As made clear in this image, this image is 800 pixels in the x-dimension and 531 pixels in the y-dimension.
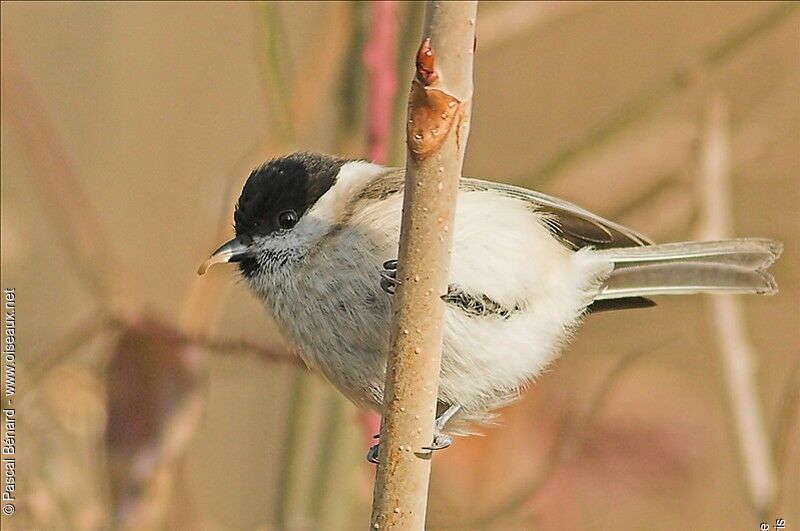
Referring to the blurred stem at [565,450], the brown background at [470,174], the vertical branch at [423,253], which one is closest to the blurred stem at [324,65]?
the brown background at [470,174]

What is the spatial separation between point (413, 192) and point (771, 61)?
1671mm

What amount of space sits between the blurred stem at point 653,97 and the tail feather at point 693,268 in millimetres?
294

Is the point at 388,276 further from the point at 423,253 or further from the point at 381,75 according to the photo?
the point at 381,75

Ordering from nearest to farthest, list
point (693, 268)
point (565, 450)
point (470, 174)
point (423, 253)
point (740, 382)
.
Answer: point (423, 253), point (693, 268), point (740, 382), point (565, 450), point (470, 174)

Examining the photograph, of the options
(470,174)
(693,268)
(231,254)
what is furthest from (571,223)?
(470,174)

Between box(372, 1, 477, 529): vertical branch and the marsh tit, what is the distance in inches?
8.7

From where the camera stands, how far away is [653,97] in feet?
6.33

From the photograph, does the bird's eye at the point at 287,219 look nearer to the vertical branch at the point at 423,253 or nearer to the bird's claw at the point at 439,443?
the bird's claw at the point at 439,443

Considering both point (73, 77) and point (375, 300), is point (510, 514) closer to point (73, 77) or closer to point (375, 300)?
point (375, 300)

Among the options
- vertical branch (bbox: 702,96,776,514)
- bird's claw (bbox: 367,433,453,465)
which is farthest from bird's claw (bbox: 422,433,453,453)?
vertical branch (bbox: 702,96,776,514)

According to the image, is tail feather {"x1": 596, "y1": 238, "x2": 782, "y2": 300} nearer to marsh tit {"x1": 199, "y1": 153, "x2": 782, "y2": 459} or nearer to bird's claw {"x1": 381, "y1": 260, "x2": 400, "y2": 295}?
marsh tit {"x1": 199, "y1": 153, "x2": 782, "y2": 459}

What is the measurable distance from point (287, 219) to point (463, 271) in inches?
11.7

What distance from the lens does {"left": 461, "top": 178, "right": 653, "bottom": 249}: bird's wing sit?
1.52 m

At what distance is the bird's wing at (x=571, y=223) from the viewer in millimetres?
1521
